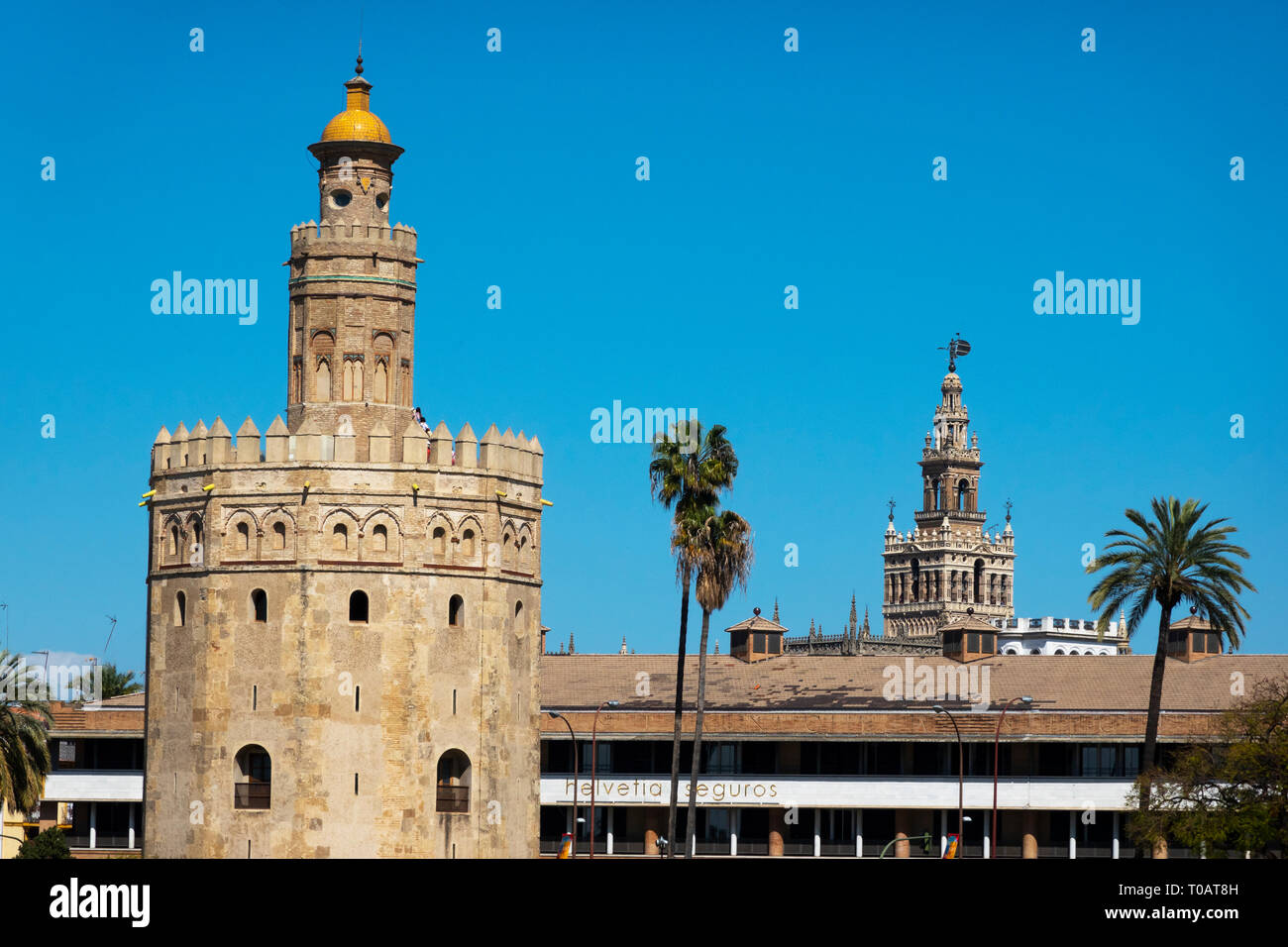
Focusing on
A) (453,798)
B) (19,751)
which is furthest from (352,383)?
(19,751)

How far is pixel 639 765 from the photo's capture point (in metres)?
97.2

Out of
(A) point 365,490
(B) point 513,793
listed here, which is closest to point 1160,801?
(B) point 513,793

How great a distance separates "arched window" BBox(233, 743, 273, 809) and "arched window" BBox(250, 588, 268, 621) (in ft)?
13.3

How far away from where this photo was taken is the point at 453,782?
6619cm

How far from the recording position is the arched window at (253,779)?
213 ft

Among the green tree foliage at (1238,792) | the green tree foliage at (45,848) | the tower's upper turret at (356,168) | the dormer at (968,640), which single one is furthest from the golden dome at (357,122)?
the dormer at (968,640)

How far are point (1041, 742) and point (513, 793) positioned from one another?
3335 cm

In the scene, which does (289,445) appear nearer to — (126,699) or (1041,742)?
(126,699)

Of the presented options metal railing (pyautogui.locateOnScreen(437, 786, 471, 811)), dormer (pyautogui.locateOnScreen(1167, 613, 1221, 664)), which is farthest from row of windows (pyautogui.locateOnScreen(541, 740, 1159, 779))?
metal railing (pyautogui.locateOnScreen(437, 786, 471, 811))

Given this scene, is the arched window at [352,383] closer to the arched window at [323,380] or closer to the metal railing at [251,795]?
the arched window at [323,380]

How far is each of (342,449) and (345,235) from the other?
A: 7776 mm

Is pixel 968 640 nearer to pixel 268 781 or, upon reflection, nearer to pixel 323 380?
pixel 323 380

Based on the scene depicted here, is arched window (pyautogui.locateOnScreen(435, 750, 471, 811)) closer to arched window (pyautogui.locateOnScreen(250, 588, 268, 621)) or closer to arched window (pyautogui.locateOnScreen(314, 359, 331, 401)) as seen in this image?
arched window (pyautogui.locateOnScreen(250, 588, 268, 621))
